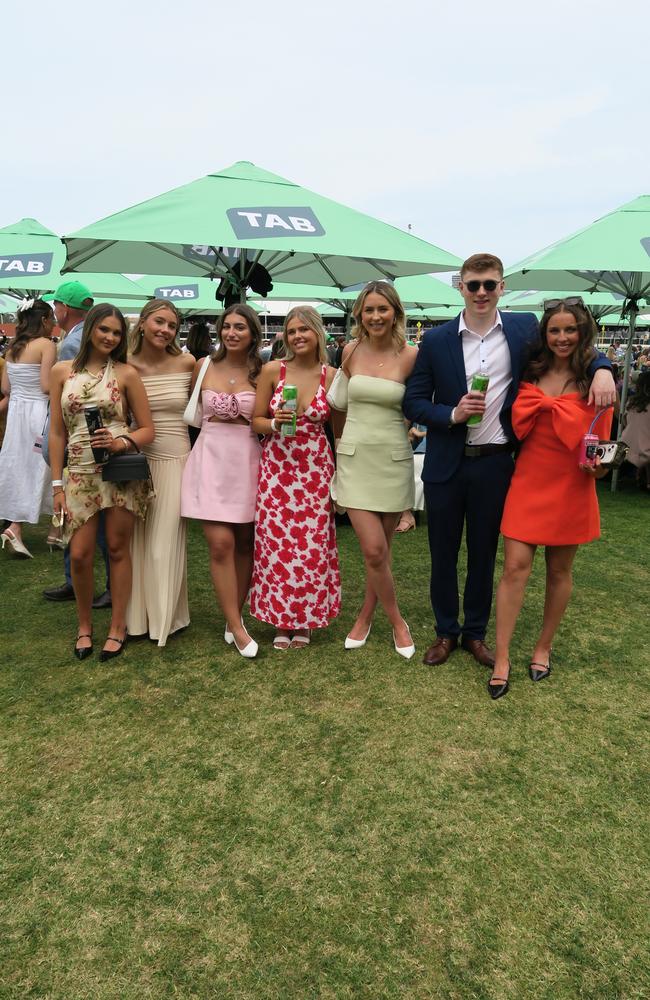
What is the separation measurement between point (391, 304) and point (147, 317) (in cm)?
126

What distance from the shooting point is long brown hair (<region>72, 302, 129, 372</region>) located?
3.42 meters

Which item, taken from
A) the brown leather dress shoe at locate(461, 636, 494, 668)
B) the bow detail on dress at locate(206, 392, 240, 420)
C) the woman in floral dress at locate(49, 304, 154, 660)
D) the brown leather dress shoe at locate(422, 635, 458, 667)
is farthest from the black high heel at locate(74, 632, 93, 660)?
the brown leather dress shoe at locate(461, 636, 494, 668)

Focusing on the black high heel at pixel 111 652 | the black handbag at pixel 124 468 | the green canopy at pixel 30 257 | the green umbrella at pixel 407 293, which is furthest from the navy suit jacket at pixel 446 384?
the green umbrella at pixel 407 293

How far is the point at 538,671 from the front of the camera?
137 inches

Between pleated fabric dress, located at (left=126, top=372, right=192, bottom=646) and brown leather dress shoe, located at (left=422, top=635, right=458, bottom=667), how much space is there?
4.76 feet

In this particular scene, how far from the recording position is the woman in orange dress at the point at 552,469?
306cm

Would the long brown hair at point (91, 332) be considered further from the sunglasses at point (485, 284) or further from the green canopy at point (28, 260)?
the green canopy at point (28, 260)

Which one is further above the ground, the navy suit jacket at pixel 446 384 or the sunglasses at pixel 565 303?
the sunglasses at pixel 565 303

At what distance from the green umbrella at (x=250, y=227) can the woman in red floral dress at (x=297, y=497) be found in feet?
3.73

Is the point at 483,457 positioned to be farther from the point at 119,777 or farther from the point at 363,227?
the point at 363,227

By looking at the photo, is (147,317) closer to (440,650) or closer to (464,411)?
(464,411)

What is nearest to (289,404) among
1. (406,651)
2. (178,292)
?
(406,651)

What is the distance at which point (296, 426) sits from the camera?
138 inches

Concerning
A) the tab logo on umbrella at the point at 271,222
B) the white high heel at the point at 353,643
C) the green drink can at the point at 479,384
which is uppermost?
the tab logo on umbrella at the point at 271,222
